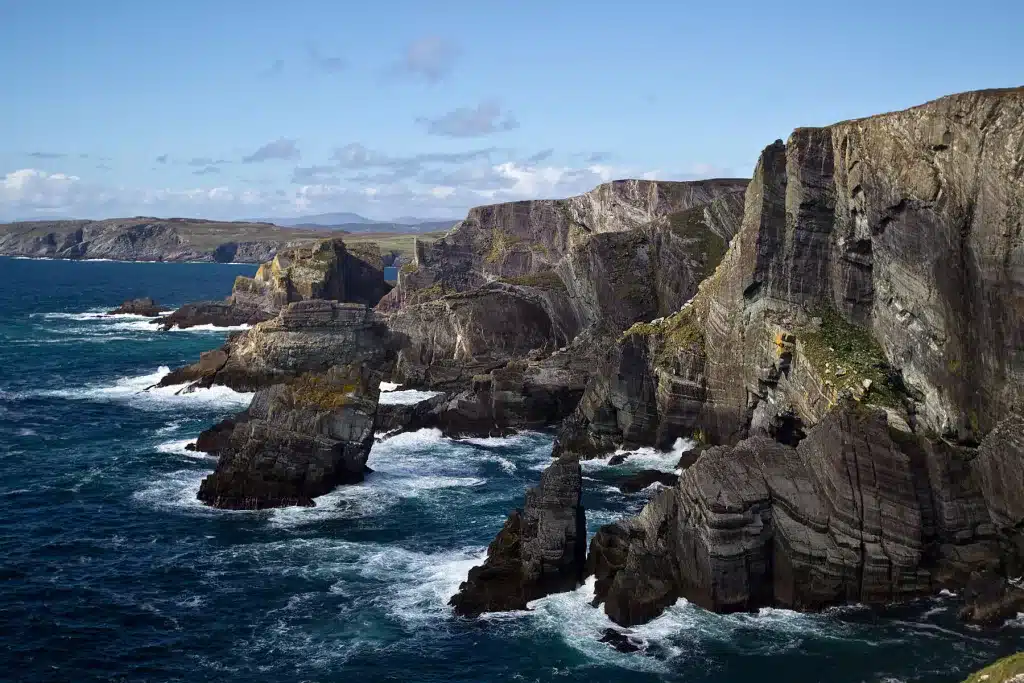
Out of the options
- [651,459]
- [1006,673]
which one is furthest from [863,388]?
[1006,673]

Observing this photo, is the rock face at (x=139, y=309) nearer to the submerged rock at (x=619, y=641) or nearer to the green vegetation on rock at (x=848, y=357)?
the green vegetation on rock at (x=848, y=357)

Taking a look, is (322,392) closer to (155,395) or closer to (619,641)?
(619,641)

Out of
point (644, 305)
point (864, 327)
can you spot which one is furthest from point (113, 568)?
point (644, 305)

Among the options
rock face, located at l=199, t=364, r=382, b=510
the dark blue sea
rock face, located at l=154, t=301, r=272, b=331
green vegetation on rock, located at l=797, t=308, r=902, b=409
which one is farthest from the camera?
rock face, located at l=154, t=301, r=272, b=331

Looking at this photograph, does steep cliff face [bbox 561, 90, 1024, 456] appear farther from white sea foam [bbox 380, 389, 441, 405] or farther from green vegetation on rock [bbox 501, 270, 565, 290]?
green vegetation on rock [bbox 501, 270, 565, 290]

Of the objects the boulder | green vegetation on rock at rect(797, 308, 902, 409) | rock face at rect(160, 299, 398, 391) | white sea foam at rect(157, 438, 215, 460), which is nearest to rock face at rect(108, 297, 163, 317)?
rock face at rect(160, 299, 398, 391)

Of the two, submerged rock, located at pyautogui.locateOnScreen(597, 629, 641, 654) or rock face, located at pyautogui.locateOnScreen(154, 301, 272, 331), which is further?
rock face, located at pyautogui.locateOnScreen(154, 301, 272, 331)

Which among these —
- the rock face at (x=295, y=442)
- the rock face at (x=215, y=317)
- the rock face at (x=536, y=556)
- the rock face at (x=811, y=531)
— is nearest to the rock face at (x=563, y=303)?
the rock face at (x=295, y=442)
